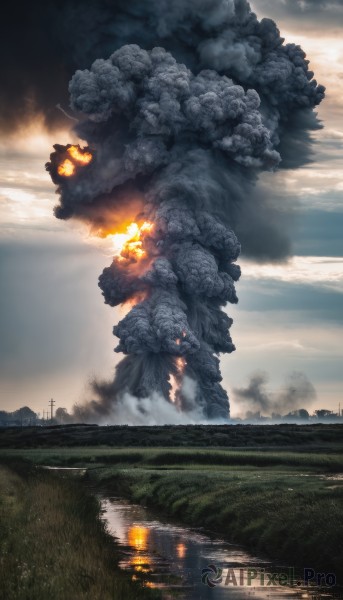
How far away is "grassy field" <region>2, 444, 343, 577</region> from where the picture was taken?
35.9 meters

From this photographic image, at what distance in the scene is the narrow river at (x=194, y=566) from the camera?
99.0 feet

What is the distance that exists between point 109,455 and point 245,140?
2464 inches

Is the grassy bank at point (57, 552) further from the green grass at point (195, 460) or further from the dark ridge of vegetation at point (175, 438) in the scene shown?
the dark ridge of vegetation at point (175, 438)

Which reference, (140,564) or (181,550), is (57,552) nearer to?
(140,564)

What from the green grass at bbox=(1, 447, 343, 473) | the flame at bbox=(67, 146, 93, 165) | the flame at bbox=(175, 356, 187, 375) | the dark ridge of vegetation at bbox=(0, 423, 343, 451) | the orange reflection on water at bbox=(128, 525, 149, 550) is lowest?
the orange reflection on water at bbox=(128, 525, 149, 550)

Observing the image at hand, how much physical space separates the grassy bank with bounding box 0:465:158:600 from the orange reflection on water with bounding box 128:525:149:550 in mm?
1635

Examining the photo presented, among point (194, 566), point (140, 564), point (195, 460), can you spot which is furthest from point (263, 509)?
point (195, 460)

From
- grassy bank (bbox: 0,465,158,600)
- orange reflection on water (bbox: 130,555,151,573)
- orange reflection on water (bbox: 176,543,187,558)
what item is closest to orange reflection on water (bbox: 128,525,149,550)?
orange reflection on water (bbox: 176,543,187,558)

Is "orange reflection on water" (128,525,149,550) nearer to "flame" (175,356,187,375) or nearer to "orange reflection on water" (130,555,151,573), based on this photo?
"orange reflection on water" (130,555,151,573)

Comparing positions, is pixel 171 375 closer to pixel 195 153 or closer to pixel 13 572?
pixel 195 153

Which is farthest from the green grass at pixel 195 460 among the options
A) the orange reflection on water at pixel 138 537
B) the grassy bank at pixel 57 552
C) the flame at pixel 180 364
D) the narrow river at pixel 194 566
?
the flame at pixel 180 364

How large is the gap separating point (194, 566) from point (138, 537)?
8744mm

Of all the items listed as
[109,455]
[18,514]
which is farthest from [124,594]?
[109,455]

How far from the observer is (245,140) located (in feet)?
495
